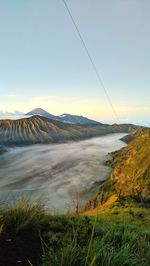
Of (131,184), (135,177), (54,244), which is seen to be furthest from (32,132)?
(54,244)

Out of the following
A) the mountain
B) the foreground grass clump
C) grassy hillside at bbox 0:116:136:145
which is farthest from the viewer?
grassy hillside at bbox 0:116:136:145

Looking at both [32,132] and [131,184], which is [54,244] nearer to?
[131,184]

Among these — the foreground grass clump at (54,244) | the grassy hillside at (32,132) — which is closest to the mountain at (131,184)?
the foreground grass clump at (54,244)

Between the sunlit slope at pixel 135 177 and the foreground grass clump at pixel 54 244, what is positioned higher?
the foreground grass clump at pixel 54 244

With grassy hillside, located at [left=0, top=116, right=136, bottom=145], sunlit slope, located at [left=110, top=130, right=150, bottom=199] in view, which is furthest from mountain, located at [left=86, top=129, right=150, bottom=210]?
grassy hillside, located at [left=0, top=116, right=136, bottom=145]

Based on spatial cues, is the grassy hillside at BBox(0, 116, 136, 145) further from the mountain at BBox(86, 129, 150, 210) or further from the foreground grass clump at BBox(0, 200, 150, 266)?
the foreground grass clump at BBox(0, 200, 150, 266)

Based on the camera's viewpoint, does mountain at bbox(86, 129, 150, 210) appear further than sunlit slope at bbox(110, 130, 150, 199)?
No

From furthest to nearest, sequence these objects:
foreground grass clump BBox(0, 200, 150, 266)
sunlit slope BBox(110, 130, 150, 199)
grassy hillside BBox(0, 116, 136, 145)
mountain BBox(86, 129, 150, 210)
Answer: grassy hillside BBox(0, 116, 136, 145) < sunlit slope BBox(110, 130, 150, 199) < mountain BBox(86, 129, 150, 210) < foreground grass clump BBox(0, 200, 150, 266)

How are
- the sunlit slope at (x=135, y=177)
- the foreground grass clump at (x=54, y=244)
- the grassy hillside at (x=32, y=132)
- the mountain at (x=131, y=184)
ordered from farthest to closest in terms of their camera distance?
1. the grassy hillside at (x=32, y=132)
2. the sunlit slope at (x=135, y=177)
3. the mountain at (x=131, y=184)
4. the foreground grass clump at (x=54, y=244)

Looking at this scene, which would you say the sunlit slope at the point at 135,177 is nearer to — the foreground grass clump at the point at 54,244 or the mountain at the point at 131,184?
the mountain at the point at 131,184
